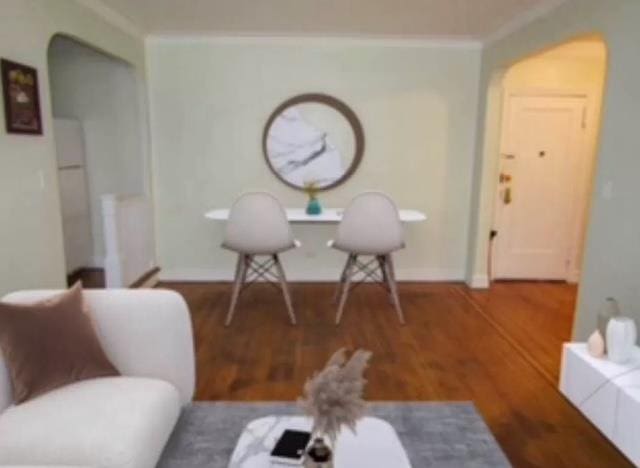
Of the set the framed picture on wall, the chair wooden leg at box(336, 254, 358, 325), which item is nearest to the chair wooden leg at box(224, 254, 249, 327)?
the chair wooden leg at box(336, 254, 358, 325)

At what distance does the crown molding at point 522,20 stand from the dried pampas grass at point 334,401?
3042mm

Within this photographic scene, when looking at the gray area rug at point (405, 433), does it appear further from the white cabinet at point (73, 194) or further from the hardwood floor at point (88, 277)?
the white cabinet at point (73, 194)

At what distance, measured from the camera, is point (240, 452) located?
1460 mm

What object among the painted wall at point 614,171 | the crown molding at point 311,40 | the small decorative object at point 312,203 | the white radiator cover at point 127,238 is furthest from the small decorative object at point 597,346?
the white radiator cover at point 127,238

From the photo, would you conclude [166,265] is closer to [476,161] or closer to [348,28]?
[348,28]

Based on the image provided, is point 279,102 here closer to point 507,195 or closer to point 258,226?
point 258,226

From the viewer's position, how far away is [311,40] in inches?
173

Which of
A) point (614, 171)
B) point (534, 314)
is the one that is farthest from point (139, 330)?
point (534, 314)

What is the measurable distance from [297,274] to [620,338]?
10.4ft

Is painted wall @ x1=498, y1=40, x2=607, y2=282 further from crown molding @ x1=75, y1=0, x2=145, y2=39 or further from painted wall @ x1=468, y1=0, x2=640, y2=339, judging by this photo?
crown molding @ x1=75, y1=0, x2=145, y2=39

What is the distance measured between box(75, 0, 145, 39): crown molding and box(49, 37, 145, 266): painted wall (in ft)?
2.00

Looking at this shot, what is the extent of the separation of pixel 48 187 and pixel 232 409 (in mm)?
1816

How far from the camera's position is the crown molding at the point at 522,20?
3.18m

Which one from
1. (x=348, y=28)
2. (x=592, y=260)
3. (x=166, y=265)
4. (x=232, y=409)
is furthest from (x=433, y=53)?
(x=232, y=409)
